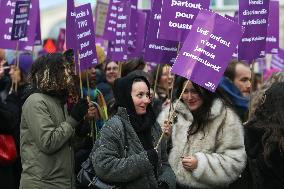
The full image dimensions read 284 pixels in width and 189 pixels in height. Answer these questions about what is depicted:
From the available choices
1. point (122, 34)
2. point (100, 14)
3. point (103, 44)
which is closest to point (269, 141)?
point (122, 34)

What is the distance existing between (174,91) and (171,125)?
19.8 inches

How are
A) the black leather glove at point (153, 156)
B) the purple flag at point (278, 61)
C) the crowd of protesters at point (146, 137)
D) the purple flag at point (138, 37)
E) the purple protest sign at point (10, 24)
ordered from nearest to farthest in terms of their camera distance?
the crowd of protesters at point (146, 137)
the black leather glove at point (153, 156)
the purple protest sign at point (10, 24)
the purple flag at point (138, 37)
the purple flag at point (278, 61)

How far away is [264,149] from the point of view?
4.48 meters

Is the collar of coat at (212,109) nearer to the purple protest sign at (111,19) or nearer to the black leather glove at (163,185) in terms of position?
the black leather glove at (163,185)

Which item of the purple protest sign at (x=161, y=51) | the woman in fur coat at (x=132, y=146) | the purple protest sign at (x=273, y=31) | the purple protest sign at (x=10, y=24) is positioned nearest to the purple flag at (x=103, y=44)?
the purple protest sign at (x=10, y=24)

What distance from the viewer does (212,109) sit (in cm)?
545

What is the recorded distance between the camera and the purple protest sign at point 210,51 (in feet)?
17.0

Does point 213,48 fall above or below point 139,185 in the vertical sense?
above

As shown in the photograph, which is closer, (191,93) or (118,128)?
(118,128)

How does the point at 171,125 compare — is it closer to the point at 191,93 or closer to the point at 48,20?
the point at 191,93

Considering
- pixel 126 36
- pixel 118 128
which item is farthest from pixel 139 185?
pixel 126 36

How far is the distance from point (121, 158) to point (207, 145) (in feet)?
2.78

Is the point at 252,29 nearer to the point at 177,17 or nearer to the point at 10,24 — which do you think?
the point at 177,17

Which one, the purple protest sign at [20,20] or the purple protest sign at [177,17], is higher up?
the purple protest sign at [177,17]
